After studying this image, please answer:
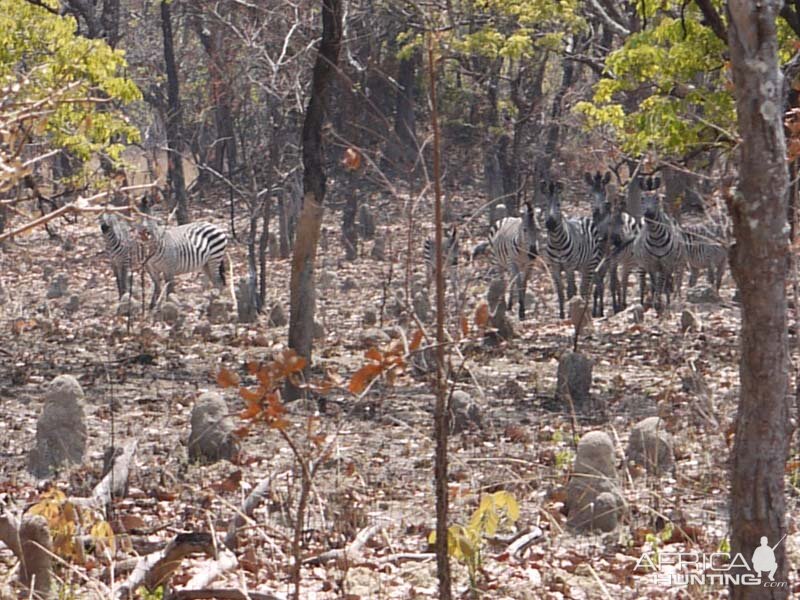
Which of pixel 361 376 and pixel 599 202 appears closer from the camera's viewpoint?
pixel 361 376

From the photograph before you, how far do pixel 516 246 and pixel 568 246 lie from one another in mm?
1020

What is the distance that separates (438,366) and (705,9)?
2.33m

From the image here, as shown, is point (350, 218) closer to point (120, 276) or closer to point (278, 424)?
point (120, 276)

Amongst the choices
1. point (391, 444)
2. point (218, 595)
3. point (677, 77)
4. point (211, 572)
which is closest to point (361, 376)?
point (218, 595)

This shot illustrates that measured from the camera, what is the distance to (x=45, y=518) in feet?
18.9

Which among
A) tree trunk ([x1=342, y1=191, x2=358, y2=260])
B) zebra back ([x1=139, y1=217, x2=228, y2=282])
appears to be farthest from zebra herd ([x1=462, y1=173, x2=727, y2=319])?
tree trunk ([x1=342, y1=191, x2=358, y2=260])

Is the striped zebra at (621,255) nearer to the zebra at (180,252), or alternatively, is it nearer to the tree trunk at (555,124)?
the zebra at (180,252)

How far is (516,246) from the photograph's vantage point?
73.1 feet

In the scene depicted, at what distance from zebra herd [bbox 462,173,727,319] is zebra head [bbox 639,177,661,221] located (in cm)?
2

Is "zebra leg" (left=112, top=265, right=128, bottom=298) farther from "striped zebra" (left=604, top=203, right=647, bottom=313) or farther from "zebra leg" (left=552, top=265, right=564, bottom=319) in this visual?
"striped zebra" (left=604, top=203, right=647, bottom=313)

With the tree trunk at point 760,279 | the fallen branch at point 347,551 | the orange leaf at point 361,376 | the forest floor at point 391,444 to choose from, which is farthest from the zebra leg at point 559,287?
the orange leaf at point 361,376

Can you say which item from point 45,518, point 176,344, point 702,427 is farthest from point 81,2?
point 45,518

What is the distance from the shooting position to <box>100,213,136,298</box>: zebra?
22.8 meters

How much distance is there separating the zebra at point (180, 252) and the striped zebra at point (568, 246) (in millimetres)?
Result: 6634
